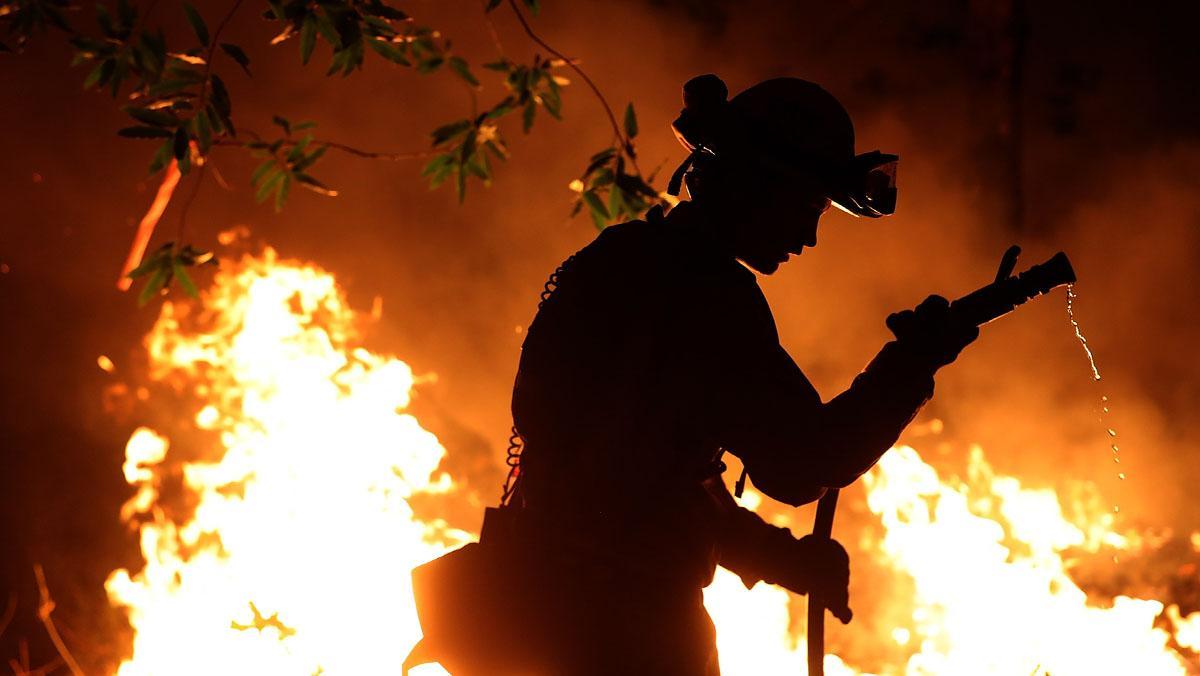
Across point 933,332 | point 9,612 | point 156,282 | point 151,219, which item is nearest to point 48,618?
point 9,612

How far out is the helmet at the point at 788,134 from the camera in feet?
7.86

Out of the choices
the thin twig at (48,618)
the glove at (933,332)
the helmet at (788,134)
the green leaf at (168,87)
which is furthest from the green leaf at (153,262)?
the thin twig at (48,618)

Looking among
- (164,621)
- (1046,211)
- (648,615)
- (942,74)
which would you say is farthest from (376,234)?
(648,615)

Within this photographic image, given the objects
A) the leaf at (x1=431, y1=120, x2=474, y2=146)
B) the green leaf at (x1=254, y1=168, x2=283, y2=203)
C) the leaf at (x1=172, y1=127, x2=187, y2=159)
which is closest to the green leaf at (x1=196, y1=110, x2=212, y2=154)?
the leaf at (x1=172, y1=127, x2=187, y2=159)

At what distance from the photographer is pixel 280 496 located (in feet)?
24.5

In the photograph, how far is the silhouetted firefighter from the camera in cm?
212

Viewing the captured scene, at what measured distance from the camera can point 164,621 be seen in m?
7.39

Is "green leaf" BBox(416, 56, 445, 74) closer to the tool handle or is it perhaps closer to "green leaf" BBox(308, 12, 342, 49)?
"green leaf" BBox(308, 12, 342, 49)

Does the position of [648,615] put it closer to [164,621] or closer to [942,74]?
[164,621]

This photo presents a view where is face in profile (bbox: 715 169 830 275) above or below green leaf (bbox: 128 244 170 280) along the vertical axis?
below

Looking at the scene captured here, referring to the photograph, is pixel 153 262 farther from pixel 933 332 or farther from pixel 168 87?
pixel 933 332

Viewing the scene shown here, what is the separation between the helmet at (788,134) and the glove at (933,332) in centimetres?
39

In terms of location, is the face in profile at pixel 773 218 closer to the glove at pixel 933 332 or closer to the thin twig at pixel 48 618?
the glove at pixel 933 332

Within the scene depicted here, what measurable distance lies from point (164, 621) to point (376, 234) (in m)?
3.65
